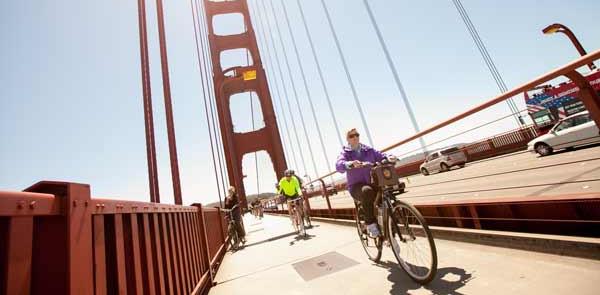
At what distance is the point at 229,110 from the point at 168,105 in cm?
1263

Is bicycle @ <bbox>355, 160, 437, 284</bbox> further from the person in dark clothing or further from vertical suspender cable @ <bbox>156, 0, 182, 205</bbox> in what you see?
the person in dark clothing

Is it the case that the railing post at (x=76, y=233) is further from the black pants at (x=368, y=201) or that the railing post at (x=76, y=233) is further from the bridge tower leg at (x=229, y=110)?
the bridge tower leg at (x=229, y=110)

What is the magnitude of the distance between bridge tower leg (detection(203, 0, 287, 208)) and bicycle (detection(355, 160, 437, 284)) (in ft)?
43.9

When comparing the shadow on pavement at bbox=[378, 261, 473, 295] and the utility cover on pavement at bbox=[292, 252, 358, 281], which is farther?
the utility cover on pavement at bbox=[292, 252, 358, 281]

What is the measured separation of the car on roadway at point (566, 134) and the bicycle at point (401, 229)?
7013mm

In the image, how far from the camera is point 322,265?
9.52 ft

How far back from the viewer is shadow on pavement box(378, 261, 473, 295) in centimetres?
171

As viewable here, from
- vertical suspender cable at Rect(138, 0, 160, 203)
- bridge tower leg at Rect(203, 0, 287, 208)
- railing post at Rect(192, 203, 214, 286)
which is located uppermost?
bridge tower leg at Rect(203, 0, 287, 208)

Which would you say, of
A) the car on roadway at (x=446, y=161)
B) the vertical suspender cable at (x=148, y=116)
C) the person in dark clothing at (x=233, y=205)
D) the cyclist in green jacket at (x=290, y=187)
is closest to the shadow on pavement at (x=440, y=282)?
the cyclist in green jacket at (x=290, y=187)

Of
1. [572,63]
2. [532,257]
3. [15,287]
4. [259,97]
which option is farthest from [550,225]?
[259,97]

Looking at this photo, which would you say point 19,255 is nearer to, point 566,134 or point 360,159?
point 360,159

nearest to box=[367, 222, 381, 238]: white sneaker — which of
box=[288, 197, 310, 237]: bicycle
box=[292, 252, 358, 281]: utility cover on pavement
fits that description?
box=[292, 252, 358, 281]: utility cover on pavement

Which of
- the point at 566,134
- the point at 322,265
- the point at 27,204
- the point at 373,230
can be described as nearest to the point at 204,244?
the point at 322,265

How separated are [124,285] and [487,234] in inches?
97.7
